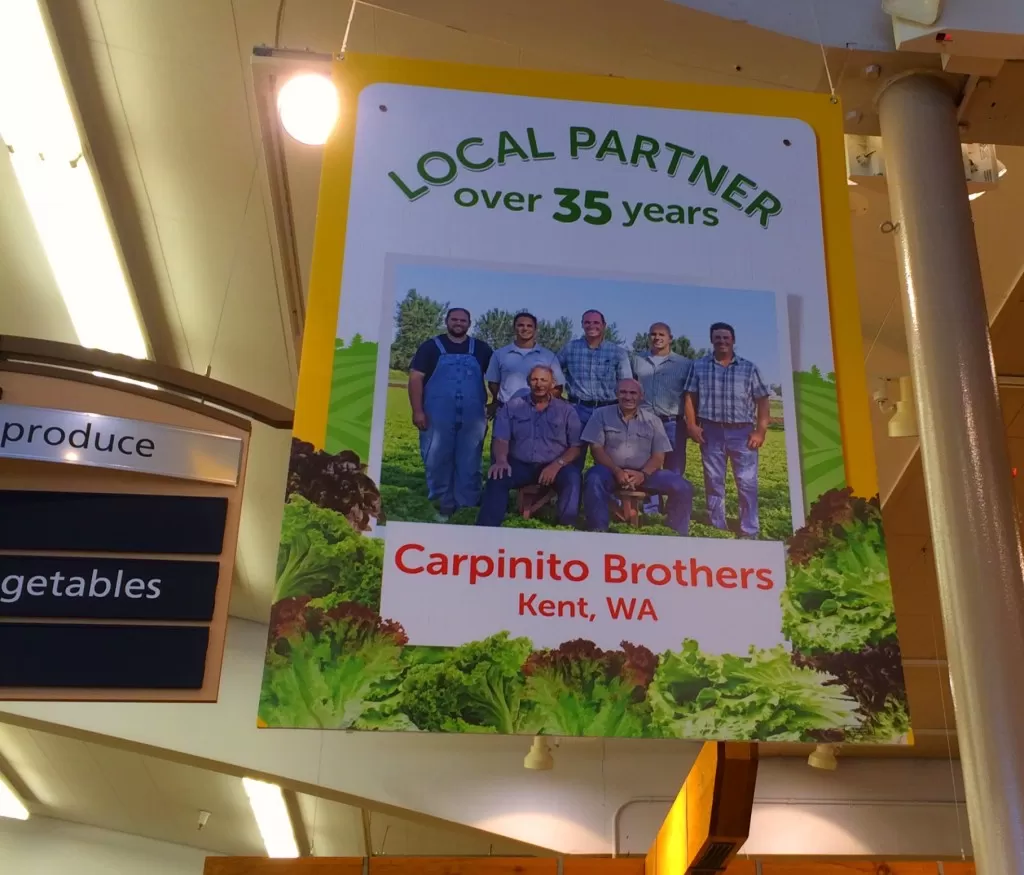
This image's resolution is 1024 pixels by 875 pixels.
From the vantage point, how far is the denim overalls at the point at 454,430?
2.11 m

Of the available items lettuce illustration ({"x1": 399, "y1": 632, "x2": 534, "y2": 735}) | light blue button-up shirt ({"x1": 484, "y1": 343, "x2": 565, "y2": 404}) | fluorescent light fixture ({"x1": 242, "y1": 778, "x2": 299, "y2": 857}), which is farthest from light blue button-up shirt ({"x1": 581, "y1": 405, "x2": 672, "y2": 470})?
fluorescent light fixture ({"x1": 242, "y1": 778, "x2": 299, "y2": 857})

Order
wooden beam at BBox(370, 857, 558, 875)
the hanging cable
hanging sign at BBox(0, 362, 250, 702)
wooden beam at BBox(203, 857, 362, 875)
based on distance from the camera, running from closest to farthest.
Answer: hanging sign at BBox(0, 362, 250, 702), the hanging cable, wooden beam at BBox(203, 857, 362, 875), wooden beam at BBox(370, 857, 558, 875)

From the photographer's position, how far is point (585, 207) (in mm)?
2535

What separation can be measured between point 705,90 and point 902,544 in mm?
4884

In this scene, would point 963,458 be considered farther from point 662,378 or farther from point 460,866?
point 460,866

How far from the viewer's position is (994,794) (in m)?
2.05

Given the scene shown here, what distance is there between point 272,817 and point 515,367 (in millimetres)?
10975

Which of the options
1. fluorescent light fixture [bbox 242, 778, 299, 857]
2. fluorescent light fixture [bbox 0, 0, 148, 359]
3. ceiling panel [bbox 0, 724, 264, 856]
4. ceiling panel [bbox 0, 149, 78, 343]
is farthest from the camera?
ceiling panel [bbox 0, 724, 264, 856]

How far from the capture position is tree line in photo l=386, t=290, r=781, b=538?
212 cm

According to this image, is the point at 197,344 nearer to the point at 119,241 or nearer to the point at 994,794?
the point at 119,241

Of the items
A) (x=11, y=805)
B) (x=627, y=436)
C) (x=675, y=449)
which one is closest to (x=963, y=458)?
(x=675, y=449)

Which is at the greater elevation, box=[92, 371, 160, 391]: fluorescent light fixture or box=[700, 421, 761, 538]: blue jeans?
box=[92, 371, 160, 391]: fluorescent light fixture

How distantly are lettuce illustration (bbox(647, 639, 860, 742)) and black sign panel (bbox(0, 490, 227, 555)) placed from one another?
1.13m

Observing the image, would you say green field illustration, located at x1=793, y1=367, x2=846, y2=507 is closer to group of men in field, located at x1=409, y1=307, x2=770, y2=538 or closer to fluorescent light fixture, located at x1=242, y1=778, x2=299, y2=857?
group of men in field, located at x1=409, y1=307, x2=770, y2=538
